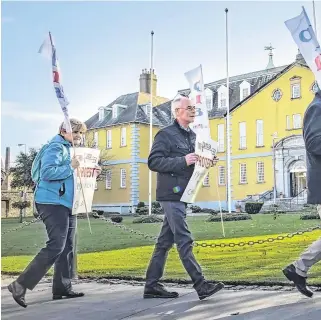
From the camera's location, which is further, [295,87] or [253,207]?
[295,87]

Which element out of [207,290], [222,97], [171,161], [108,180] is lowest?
[207,290]

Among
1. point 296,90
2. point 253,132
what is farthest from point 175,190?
point 253,132

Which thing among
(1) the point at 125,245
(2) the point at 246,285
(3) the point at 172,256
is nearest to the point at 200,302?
(2) the point at 246,285

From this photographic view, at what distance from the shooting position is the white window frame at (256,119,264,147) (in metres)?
29.4

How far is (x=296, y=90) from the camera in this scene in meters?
26.6

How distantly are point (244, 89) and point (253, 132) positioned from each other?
92.4 inches

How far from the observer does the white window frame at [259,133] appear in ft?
96.6

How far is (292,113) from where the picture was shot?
28.0 meters

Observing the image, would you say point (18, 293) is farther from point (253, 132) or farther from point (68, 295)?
point (253, 132)

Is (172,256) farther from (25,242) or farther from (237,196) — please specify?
(237,196)

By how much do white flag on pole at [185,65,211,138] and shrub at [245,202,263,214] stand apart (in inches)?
724

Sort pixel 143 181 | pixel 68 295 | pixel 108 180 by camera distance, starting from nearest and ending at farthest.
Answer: pixel 68 295 < pixel 143 181 < pixel 108 180

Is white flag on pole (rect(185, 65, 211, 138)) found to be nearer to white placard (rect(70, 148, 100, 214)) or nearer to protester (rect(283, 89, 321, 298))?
protester (rect(283, 89, 321, 298))

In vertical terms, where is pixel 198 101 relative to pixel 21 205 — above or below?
above
